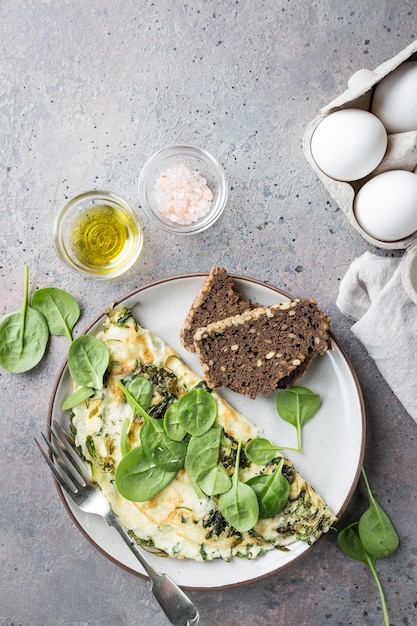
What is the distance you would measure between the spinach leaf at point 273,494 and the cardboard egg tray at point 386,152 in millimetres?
847

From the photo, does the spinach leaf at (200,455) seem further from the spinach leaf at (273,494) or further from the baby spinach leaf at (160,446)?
the spinach leaf at (273,494)

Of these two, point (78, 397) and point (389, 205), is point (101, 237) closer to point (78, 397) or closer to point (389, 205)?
point (78, 397)

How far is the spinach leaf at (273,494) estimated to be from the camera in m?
2.08

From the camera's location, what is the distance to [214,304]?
2.12 meters

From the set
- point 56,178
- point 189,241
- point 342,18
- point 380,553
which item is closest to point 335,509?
point 380,553

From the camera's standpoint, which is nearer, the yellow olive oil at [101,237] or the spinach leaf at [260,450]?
the spinach leaf at [260,450]

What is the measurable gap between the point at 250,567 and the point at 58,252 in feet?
4.26

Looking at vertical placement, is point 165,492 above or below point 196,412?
below

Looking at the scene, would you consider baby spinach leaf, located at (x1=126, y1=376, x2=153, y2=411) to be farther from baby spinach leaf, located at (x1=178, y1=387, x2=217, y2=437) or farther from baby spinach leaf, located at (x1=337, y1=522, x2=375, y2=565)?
baby spinach leaf, located at (x1=337, y1=522, x2=375, y2=565)

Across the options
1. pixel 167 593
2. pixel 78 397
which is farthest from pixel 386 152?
pixel 167 593

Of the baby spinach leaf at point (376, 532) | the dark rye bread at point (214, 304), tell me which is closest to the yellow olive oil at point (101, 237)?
the dark rye bread at point (214, 304)

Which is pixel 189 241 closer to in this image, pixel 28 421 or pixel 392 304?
pixel 392 304

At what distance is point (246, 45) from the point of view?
2264mm

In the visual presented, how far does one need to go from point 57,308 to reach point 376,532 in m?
1.39
